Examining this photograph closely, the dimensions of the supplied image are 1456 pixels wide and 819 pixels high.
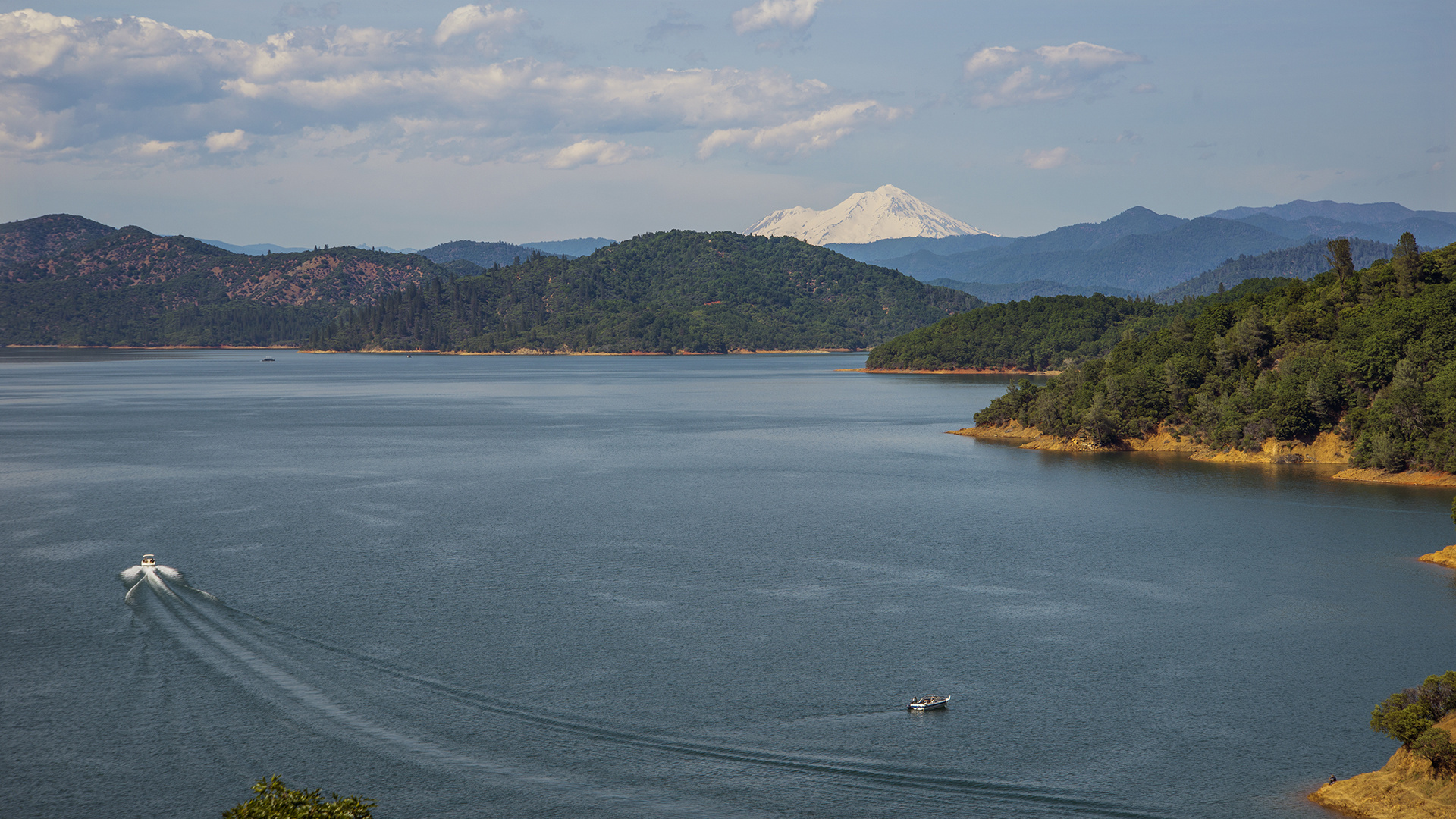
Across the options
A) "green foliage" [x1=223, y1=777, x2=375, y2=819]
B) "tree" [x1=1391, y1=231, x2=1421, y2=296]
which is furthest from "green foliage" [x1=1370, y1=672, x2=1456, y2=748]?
"tree" [x1=1391, y1=231, x2=1421, y2=296]

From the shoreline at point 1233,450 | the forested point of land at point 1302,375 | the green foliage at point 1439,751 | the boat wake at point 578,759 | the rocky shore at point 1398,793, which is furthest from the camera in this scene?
the forested point of land at point 1302,375

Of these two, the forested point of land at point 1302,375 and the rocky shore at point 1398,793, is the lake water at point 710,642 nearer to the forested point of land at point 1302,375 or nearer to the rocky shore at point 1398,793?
the rocky shore at point 1398,793

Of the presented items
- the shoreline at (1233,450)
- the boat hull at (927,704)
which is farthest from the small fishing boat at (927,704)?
the shoreline at (1233,450)

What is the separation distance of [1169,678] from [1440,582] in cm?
2234

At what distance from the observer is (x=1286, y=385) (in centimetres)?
9219

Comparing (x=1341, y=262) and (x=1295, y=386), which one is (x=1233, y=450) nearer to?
Result: (x=1295, y=386)

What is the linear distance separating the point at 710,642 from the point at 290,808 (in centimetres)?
2305

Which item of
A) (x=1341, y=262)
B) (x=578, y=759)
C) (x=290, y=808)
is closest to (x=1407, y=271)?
(x=1341, y=262)

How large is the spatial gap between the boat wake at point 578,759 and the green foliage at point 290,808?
894 cm

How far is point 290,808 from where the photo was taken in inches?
781

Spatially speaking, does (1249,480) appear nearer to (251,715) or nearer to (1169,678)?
(1169,678)

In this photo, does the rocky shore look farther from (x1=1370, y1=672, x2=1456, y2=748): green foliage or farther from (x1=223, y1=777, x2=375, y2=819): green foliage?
(x1=223, y1=777, x2=375, y2=819): green foliage

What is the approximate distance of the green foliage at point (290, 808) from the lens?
19.7 m

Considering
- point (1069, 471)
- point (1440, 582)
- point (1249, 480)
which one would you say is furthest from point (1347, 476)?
point (1440, 582)
